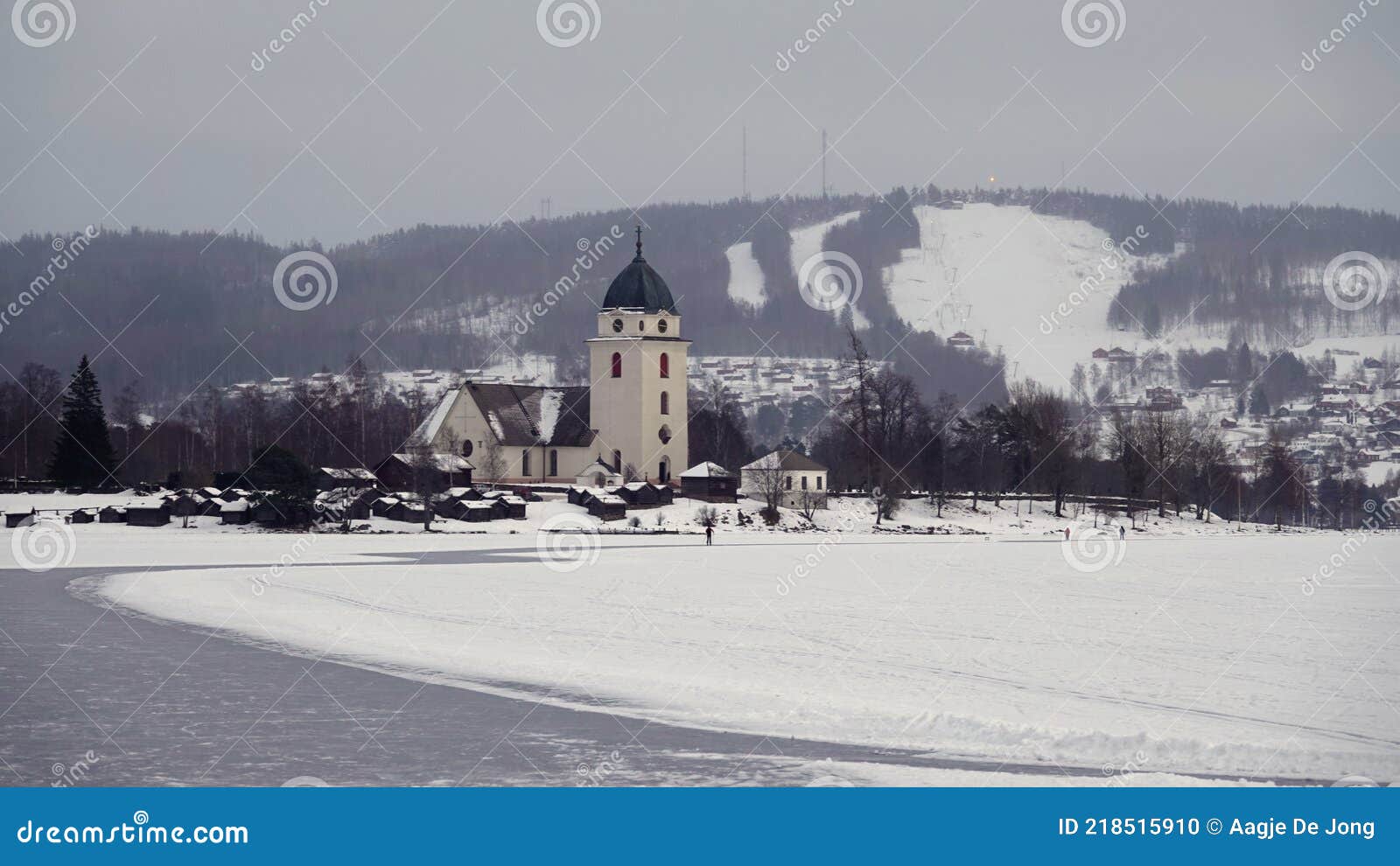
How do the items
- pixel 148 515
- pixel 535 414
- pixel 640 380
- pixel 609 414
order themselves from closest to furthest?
pixel 148 515 → pixel 640 380 → pixel 609 414 → pixel 535 414

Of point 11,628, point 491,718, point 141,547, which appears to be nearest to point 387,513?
point 141,547

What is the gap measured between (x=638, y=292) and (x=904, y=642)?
80955mm

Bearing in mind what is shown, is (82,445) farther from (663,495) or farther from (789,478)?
(789,478)

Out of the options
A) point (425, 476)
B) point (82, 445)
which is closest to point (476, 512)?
point (425, 476)

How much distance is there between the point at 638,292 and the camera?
10506 cm

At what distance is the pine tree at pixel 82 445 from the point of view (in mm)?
90062

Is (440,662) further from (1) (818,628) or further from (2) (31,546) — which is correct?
(2) (31,546)

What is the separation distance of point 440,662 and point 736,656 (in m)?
4.68

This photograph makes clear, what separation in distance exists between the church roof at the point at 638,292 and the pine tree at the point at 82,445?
33.8m

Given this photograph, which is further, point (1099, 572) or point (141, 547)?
point (141, 547)

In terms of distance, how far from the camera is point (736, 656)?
23953 millimetres

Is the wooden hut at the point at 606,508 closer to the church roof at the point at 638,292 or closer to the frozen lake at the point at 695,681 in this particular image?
the church roof at the point at 638,292

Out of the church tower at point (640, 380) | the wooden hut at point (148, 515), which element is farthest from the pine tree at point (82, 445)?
the church tower at point (640, 380)

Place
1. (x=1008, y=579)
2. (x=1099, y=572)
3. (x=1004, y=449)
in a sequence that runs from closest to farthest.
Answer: (x=1008, y=579) → (x=1099, y=572) → (x=1004, y=449)
